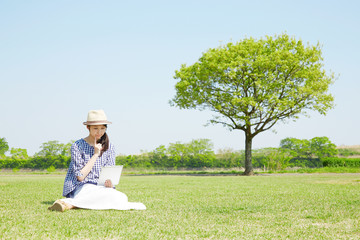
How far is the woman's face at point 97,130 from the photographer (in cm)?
715

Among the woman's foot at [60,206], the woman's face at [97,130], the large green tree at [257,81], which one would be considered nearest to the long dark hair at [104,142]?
the woman's face at [97,130]

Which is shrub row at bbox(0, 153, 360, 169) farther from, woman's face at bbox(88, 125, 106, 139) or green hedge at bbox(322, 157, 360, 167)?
woman's face at bbox(88, 125, 106, 139)

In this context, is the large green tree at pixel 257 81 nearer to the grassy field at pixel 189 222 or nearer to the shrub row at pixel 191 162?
the shrub row at pixel 191 162

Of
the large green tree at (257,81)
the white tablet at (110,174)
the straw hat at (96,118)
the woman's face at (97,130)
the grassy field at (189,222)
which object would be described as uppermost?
the large green tree at (257,81)

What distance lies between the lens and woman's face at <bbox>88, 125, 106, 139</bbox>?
7152 millimetres

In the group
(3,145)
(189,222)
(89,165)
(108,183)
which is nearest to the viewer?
(189,222)

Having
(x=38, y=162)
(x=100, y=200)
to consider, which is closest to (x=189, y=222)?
(x=100, y=200)

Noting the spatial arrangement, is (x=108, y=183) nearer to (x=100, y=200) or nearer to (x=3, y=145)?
(x=100, y=200)

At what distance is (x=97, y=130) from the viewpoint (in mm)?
7176

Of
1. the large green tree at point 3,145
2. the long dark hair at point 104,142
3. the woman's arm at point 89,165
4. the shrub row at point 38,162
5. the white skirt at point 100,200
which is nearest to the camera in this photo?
the white skirt at point 100,200

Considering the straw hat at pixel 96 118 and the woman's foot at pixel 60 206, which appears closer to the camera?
the woman's foot at pixel 60 206

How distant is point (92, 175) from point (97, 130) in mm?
936

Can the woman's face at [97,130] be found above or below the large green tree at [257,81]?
below

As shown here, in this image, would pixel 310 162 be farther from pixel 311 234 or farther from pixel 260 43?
pixel 311 234
